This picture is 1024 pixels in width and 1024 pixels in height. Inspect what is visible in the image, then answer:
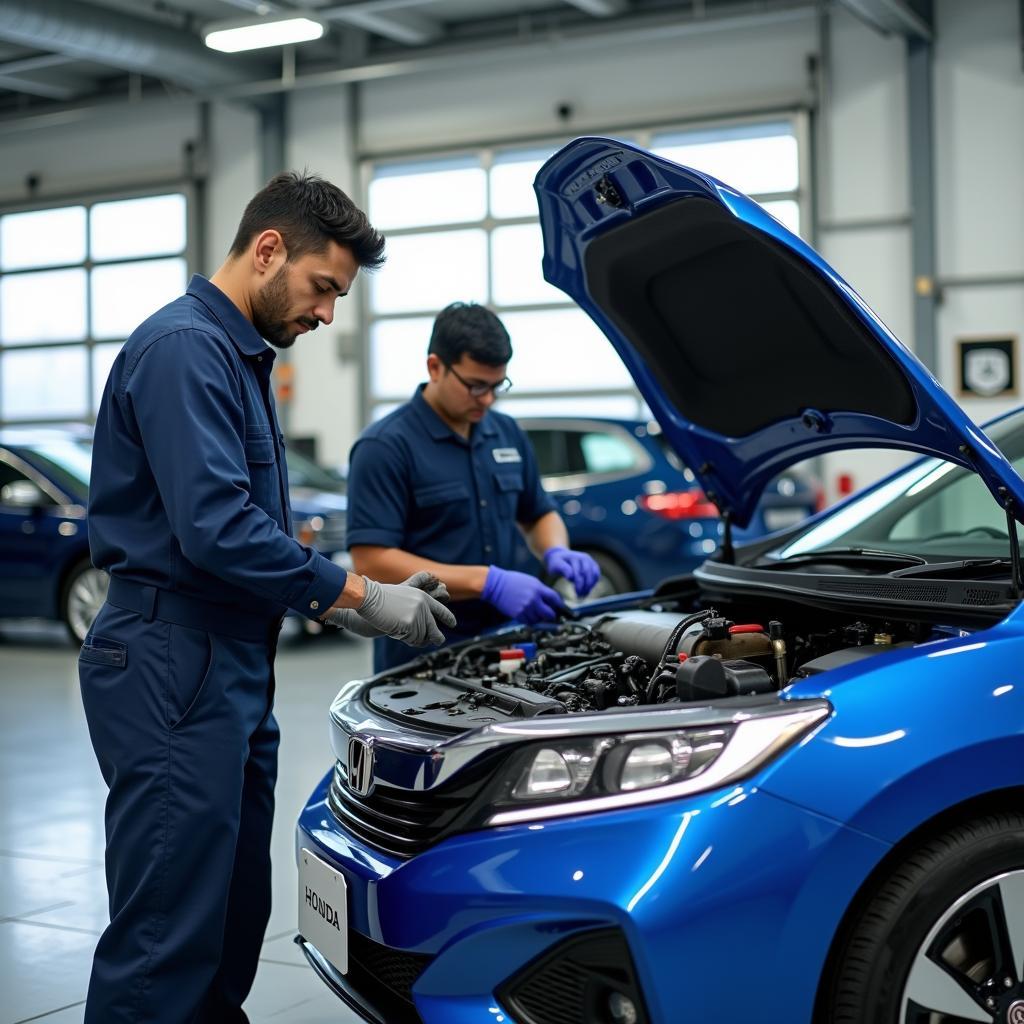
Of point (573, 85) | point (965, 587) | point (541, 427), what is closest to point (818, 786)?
point (965, 587)

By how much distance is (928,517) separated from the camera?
296 centimetres

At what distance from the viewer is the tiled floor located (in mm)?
2902

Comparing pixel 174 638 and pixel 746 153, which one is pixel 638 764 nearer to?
pixel 174 638

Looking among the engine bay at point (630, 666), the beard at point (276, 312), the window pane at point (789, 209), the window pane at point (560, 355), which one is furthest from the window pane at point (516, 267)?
the beard at point (276, 312)

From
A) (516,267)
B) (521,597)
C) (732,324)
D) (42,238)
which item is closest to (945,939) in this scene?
(732,324)

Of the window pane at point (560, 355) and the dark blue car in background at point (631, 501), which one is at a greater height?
the window pane at point (560, 355)

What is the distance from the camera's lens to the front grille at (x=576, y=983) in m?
1.75

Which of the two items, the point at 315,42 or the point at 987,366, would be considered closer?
the point at 987,366

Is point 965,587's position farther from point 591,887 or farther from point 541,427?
point 541,427

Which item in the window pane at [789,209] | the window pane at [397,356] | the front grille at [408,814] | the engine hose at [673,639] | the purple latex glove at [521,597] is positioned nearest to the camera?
the front grille at [408,814]

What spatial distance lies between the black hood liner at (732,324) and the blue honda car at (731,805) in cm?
1

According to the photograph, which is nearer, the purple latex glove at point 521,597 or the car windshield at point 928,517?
the car windshield at point 928,517

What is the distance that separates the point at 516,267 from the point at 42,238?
19.6 ft

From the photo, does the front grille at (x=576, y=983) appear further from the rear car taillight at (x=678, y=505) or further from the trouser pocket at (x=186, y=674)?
the rear car taillight at (x=678, y=505)
